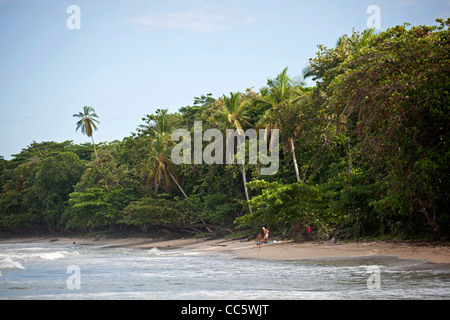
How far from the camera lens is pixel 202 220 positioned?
104 ft

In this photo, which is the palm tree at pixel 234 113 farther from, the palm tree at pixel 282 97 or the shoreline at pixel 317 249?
the shoreline at pixel 317 249

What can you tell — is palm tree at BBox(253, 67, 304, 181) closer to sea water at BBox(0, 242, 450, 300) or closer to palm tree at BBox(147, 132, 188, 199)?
sea water at BBox(0, 242, 450, 300)

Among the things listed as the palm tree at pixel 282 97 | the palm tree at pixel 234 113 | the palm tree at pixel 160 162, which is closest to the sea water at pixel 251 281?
the palm tree at pixel 282 97

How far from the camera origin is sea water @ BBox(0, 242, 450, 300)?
9508mm

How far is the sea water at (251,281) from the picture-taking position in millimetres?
9508

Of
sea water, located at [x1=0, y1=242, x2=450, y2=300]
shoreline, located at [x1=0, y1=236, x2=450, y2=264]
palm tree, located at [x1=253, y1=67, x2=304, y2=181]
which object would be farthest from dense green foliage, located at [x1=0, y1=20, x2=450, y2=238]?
sea water, located at [x1=0, y1=242, x2=450, y2=300]

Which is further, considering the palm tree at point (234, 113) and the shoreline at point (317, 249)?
the palm tree at point (234, 113)

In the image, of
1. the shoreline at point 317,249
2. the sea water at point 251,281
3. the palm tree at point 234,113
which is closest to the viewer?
the sea water at point 251,281

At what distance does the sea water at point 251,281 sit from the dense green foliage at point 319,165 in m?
2.53

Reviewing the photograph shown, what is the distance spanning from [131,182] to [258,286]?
28.4m

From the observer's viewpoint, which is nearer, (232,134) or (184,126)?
(232,134)

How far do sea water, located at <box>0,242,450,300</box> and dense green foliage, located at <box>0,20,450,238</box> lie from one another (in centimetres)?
253
